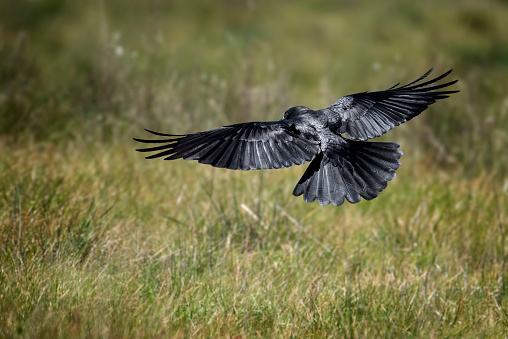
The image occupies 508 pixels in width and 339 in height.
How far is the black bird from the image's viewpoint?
2420 mm

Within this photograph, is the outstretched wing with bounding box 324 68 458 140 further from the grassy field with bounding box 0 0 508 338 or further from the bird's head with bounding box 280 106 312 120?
the grassy field with bounding box 0 0 508 338

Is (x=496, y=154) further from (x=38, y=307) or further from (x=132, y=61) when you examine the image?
(x=38, y=307)

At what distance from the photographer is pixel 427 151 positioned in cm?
545

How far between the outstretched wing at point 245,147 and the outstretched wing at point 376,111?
328 mm

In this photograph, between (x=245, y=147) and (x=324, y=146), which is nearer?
(x=245, y=147)

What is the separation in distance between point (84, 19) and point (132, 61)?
3.87 m

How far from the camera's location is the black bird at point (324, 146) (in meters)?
2.42

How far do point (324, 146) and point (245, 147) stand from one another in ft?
A: 1.34

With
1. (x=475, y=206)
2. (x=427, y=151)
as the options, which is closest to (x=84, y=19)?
(x=427, y=151)

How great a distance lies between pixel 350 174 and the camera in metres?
2.58

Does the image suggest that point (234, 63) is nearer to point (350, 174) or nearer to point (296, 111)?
point (296, 111)

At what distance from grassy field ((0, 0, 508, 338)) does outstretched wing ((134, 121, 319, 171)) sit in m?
0.49

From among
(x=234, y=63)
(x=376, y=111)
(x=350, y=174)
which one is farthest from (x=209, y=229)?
(x=234, y=63)

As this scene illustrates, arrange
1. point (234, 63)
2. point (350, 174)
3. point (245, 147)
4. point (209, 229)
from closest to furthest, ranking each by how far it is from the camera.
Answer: point (245, 147) < point (350, 174) < point (209, 229) < point (234, 63)
